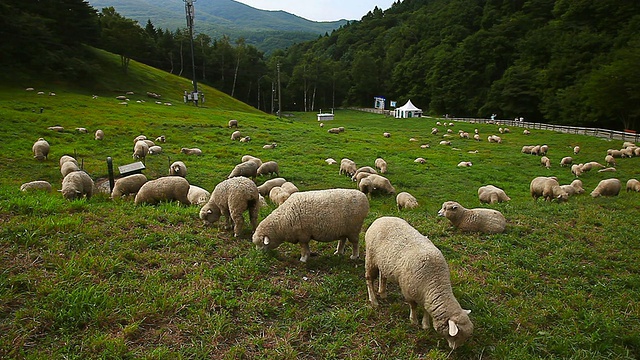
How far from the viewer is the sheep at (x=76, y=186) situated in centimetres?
1100

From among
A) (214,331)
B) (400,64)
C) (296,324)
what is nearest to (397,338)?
(296,324)

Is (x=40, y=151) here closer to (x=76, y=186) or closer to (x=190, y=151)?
(x=190, y=151)

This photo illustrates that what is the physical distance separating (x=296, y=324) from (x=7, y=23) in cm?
5124

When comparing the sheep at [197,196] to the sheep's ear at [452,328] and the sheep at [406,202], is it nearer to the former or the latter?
the sheep at [406,202]

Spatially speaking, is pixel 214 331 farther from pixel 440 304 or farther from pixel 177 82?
pixel 177 82

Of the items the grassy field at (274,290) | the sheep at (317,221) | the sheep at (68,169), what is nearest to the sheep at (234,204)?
the grassy field at (274,290)

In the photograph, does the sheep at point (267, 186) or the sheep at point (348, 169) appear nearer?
the sheep at point (267, 186)

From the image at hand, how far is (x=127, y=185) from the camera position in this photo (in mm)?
12250

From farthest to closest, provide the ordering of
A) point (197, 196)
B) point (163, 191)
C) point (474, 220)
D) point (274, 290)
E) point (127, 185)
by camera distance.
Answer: point (127, 185) → point (197, 196) → point (163, 191) → point (474, 220) → point (274, 290)

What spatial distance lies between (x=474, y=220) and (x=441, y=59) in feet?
279

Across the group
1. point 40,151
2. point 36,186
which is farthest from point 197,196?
point 40,151

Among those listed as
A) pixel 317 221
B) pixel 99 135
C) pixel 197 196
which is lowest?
pixel 197 196

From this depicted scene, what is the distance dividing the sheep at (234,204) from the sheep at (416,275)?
3.34 metres

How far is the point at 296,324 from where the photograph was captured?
535 cm
